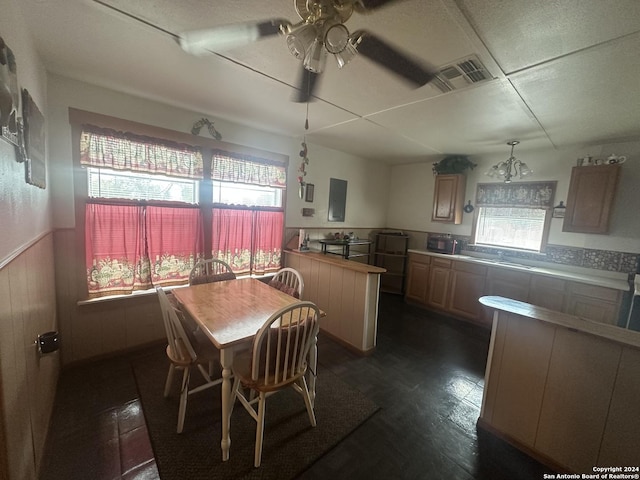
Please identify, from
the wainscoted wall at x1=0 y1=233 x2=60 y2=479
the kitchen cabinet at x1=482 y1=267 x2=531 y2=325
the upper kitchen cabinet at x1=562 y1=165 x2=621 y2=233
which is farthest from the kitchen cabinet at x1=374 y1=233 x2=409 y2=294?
the wainscoted wall at x1=0 y1=233 x2=60 y2=479

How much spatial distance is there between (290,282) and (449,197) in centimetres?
304

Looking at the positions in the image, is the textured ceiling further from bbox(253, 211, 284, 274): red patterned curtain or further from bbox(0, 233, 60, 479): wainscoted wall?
bbox(0, 233, 60, 479): wainscoted wall

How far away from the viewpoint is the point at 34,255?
1.40 meters

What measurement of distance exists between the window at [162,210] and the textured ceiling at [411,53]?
0.50 meters

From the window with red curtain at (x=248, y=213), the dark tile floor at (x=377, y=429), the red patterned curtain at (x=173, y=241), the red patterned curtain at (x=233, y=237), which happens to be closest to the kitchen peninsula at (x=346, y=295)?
the dark tile floor at (x=377, y=429)

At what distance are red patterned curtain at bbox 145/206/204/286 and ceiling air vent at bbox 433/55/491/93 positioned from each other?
2.52 meters

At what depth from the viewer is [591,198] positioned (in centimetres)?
277

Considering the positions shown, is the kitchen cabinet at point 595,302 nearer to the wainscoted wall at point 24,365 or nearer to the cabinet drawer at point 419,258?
the cabinet drawer at point 419,258

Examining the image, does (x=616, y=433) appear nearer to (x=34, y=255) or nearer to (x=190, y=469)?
(x=190, y=469)

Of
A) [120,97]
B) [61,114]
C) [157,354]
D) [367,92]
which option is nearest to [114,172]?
[61,114]

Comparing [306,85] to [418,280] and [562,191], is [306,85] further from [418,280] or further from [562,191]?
[562,191]

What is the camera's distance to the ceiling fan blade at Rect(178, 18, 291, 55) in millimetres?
1282

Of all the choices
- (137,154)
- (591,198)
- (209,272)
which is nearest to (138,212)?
(137,154)

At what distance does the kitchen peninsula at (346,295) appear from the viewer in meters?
2.51
